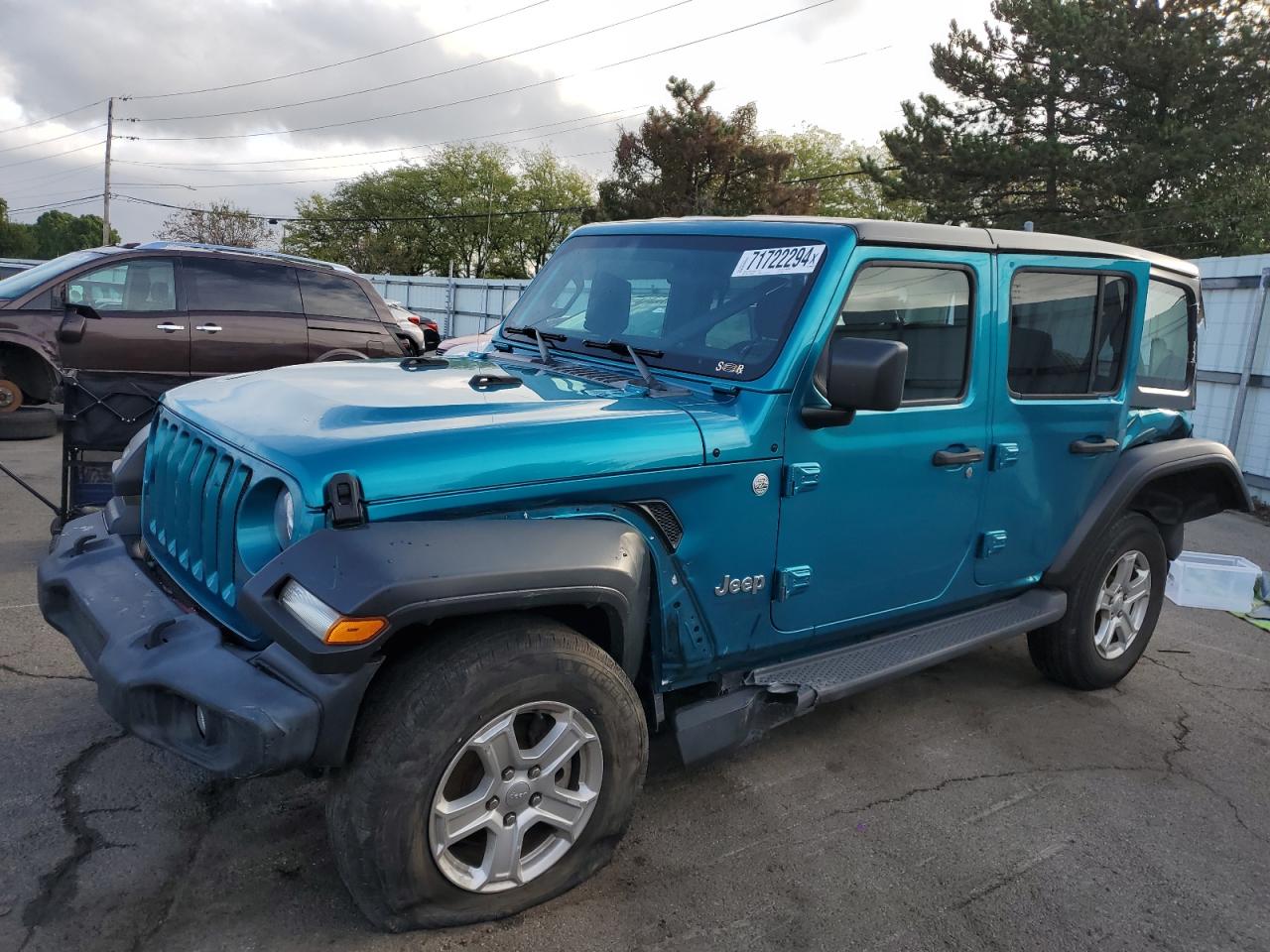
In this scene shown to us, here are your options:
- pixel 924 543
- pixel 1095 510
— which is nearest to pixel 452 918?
pixel 924 543

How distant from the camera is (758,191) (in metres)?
41.0

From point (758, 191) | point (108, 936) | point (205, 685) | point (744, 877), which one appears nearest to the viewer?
point (205, 685)

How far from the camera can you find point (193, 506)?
279 cm

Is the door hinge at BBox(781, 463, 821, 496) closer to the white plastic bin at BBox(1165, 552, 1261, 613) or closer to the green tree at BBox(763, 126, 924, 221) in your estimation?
the white plastic bin at BBox(1165, 552, 1261, 613)

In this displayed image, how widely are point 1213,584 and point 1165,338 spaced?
8.51 ft

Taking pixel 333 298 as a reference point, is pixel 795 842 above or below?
below

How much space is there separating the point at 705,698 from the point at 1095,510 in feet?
6.95

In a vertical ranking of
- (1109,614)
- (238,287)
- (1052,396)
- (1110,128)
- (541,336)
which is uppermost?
(1110,128)

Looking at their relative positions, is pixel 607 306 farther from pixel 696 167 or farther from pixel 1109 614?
pixel 696 167

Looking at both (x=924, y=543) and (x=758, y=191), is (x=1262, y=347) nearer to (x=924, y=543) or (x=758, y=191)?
(x=924, y=543)

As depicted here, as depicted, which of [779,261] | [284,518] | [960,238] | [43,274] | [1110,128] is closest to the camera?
[284,518]

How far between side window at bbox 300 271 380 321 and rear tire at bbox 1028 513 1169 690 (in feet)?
24.0

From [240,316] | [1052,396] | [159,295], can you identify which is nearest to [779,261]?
[1052,396]

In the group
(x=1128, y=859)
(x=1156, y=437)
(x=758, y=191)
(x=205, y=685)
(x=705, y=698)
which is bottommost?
(x=1128, y=859)
